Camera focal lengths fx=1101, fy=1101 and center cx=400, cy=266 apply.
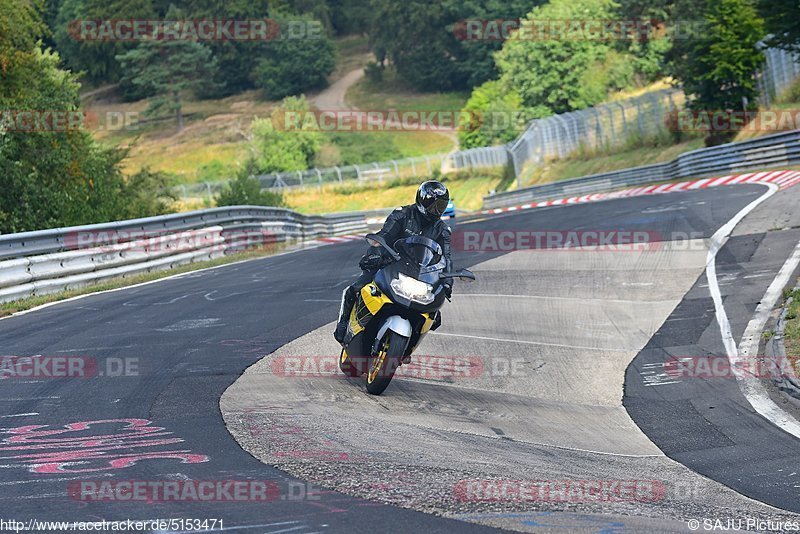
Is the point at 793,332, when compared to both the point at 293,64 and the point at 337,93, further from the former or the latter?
the point at 337,93

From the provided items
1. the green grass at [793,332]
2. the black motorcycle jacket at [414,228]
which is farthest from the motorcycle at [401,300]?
the green grass at [793,332]

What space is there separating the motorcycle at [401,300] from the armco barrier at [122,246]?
30.2ft

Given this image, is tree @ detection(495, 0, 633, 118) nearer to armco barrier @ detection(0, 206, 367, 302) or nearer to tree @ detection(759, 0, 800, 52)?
tree @ detection(759, 0, 800, 52)

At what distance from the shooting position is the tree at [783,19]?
3153cm

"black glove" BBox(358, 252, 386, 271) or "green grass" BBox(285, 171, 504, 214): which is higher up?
"black glove" BBox(358, 252, 386, 271)

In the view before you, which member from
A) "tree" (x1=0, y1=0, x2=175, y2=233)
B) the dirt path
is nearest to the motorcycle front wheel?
"tree" (x1=0, y1=0, x2=175, y2=233)

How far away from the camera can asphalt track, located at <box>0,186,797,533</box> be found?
229 inches

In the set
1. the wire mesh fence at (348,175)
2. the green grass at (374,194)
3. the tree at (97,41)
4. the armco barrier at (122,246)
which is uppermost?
the tree at (97,41)

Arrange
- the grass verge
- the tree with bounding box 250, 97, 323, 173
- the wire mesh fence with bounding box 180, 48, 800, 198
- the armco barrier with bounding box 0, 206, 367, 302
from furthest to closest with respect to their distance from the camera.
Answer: the tree with bounding box 250, 97, 323, 173 → the wire mesh fence with bounding box 180, 48, 800, 198 → the armco barrier with bounding box 0, 206, 367, 302 → the grass verge

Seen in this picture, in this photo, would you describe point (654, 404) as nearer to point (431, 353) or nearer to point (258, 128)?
point (431, 353)

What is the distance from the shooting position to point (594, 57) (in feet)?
249

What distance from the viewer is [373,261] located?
930cm

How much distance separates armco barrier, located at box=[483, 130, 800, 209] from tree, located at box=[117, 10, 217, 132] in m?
70.7

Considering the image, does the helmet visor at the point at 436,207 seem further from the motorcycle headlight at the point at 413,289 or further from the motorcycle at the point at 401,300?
the motorcycle headlight at the point at 413,289
